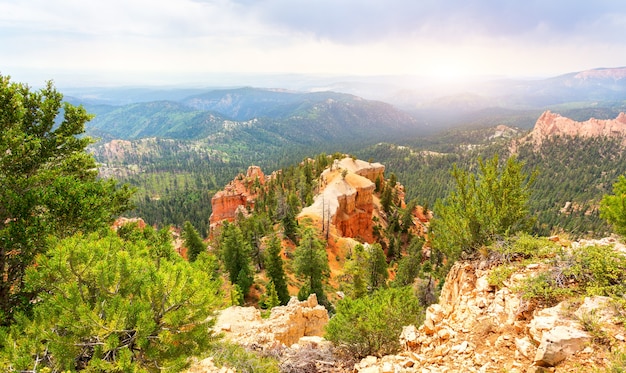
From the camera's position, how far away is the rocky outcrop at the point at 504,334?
685cm

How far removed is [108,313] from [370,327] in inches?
362

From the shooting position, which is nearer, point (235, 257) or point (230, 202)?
point (235, 257)

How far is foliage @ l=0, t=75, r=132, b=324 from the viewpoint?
10.3m

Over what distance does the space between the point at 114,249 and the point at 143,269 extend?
1081 mm

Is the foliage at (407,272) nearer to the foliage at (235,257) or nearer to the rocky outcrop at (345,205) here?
the rocky outcrop at (345,205)

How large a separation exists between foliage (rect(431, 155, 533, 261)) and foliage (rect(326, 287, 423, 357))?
4.05 meters

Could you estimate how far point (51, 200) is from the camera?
10.8m

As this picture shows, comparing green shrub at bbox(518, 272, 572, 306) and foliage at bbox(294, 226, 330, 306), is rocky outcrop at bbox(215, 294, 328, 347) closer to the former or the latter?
green shrub at bbox(518, 272, 572, 306)

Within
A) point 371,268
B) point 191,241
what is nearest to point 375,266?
point 371,268

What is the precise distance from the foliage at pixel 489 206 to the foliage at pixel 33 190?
48.7ft

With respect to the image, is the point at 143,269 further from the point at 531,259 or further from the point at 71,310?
the point at 531,259

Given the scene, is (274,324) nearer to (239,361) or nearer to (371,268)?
(239,361)

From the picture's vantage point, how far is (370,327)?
485 inches

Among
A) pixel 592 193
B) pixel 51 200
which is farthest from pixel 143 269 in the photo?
pixel 592 193
